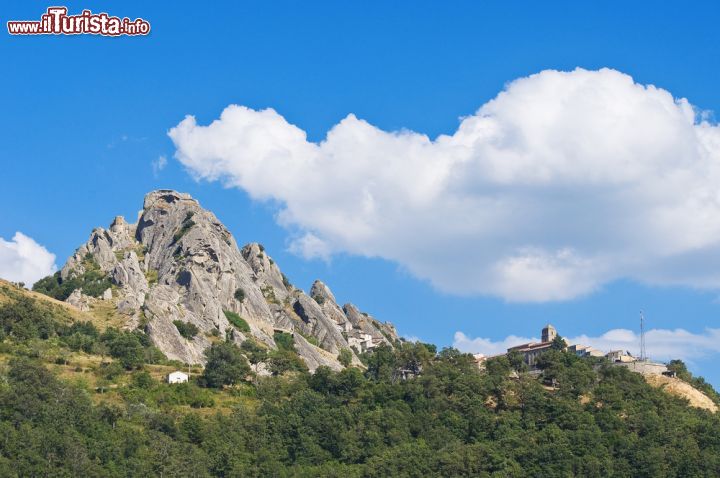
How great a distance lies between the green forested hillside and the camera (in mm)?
106125

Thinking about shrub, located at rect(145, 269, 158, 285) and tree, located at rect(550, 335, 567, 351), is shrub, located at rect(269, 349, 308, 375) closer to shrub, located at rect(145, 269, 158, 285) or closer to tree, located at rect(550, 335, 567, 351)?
shrub, located at rect(145, 269, 158, 285)

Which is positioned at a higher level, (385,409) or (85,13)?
(85,13)

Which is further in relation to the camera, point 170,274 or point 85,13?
point 170,274

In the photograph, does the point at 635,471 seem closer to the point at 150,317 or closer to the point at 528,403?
the point at 528,403

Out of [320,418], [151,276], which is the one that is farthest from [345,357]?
[320,418]

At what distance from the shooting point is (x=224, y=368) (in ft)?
448

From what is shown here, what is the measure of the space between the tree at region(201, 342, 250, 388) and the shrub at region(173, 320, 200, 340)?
55.5 ft

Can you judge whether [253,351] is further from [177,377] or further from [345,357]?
[345,357]

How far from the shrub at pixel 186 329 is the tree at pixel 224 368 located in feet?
55.5

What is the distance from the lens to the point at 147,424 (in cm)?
11425

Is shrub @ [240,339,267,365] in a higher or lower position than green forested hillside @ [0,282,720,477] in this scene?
higher

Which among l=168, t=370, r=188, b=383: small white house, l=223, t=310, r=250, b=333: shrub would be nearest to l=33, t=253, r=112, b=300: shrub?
l=223, t=310, r=250, b=333: shrub

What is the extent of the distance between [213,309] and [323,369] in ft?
132

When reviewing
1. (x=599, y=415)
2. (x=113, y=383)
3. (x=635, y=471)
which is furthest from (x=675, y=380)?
(x=113, y=383)
